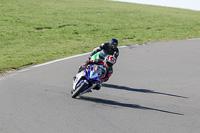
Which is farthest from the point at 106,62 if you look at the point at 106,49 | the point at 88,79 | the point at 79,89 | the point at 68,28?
the point at 68,28

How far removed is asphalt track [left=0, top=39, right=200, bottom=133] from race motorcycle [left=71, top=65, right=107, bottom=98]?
278 millimetres

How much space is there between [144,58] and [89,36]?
6221mm

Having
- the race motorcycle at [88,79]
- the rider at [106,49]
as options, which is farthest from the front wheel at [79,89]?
the rider at [106,49]

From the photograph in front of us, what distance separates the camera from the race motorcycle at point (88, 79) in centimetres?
960

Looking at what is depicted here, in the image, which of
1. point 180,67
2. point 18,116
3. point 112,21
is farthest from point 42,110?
point 112,21

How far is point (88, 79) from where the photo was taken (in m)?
9.67

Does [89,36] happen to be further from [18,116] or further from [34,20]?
[18,116]

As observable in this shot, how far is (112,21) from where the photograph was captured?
88.5ft

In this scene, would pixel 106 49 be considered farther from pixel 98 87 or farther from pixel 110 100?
pixel 110 100

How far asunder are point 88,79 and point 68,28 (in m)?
13.8

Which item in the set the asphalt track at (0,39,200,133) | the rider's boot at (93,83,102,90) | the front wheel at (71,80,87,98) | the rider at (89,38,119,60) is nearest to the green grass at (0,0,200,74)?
the asphalt track at (0,39,200,133)

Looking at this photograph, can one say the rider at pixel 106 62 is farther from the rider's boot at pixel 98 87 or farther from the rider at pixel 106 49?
the rider at pixel 106 49

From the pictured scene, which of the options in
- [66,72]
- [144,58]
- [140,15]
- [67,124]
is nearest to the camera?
[67,124]

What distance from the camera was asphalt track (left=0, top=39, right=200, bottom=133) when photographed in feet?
25.9
